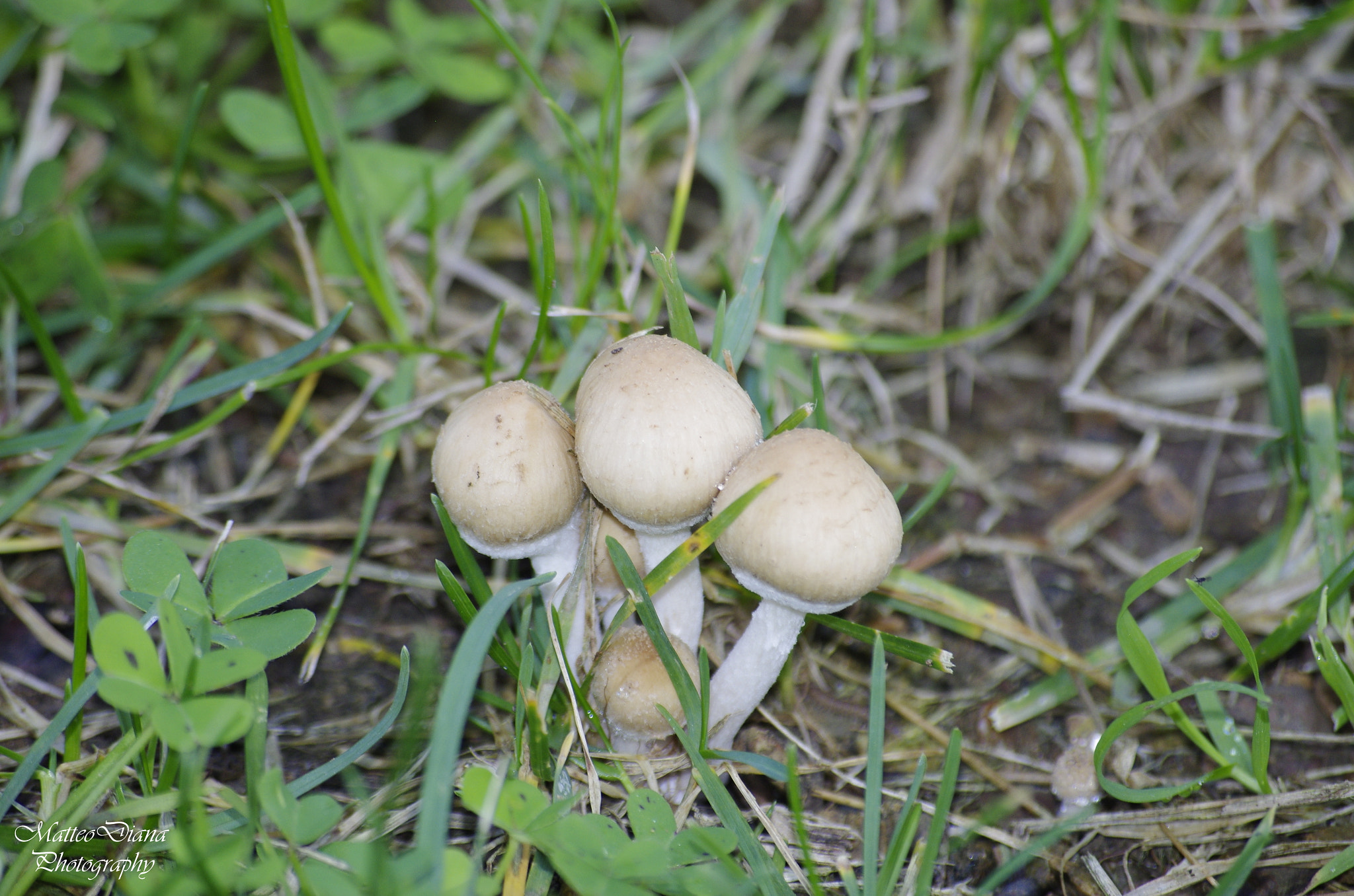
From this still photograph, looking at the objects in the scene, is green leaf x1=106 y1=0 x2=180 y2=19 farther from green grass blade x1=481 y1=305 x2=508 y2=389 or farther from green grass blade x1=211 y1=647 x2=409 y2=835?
green grass blade x1=211 y1=647 x2=409 y2=835

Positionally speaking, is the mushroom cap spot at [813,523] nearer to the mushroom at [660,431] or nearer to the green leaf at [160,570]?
the mushroom at [660,431]

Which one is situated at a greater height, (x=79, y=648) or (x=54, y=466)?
(x=54, y=466)

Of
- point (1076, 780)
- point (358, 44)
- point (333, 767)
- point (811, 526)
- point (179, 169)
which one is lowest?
point (1076, 780)

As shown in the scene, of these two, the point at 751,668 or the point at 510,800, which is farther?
the point at 751,668

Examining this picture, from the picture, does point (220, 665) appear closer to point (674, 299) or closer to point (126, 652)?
point (126, 652)

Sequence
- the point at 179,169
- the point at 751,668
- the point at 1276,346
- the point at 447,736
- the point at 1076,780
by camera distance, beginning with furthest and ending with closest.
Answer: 1. the point at 179,169
2. the point at 1276,346
3. the point at 1076,780
4. the point at 751,668
5. the point at 447,736

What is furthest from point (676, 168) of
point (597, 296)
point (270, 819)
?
point (270, 819)

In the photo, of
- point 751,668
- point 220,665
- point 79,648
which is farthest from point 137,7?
point 751,668

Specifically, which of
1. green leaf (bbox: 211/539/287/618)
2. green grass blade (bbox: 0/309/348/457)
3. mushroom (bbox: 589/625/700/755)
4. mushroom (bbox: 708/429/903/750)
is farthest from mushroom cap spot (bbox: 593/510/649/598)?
green grass blade (bbox: 0/309/348/457)
